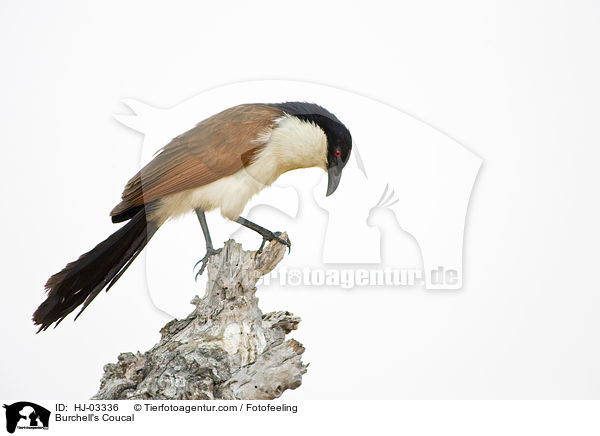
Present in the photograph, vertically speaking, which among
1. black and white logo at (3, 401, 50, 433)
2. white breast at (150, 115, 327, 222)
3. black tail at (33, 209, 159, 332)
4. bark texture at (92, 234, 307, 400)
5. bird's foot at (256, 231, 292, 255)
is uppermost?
white breast at (150, 115, 327, 222)

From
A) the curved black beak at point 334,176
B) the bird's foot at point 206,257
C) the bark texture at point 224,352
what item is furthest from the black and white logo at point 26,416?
the curved black beak at point 334,176

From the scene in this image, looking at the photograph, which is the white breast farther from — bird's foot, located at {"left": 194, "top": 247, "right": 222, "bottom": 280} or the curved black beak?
bird's foot, located at {"left": 194, "top": 247, "right": 222, "bottom": 280}

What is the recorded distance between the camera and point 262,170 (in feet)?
8.75

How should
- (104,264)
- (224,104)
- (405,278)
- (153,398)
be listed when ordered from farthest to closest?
(405,278) < (224,104) < (104,264) < (153,398)

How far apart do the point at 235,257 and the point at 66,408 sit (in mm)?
1007

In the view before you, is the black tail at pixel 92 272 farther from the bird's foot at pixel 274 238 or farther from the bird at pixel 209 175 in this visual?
the bird's foot at pixel 274 238

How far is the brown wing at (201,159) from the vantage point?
260cm

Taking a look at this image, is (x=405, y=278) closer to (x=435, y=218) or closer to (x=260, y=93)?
(x=435, y=218)

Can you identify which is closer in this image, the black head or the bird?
the bird

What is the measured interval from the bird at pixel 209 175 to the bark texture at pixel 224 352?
0.16 meters

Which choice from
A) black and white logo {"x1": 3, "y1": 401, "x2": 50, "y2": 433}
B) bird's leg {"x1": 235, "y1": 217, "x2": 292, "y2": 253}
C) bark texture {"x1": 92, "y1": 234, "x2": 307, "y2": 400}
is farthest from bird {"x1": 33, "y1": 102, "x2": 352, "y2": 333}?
black and white logo {"x1": 3, "y1": 401, "x2": 50, "y2": 433}

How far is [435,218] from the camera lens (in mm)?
3096

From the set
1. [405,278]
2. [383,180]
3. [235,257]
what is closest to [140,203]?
[235,257]

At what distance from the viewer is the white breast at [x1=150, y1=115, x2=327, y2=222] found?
2.63 metres
